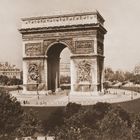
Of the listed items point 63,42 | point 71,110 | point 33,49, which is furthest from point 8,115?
point 33,49

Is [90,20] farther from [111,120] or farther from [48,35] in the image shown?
[111,120]

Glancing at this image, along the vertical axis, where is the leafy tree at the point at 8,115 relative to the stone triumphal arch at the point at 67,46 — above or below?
below

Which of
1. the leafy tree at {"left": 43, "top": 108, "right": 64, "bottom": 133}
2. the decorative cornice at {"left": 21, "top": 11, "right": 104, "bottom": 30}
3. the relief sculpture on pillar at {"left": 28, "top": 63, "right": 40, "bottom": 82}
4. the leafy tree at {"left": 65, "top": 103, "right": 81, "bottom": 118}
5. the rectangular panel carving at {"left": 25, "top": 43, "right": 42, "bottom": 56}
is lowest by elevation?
the leafy tree at {"left": 43, "top": 108, "right": 64, "bottom": 133}

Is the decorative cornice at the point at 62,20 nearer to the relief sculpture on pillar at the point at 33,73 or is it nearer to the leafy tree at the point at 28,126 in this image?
the relief sculpture on pillar at the point at 33,73

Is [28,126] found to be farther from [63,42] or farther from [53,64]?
[53,64]

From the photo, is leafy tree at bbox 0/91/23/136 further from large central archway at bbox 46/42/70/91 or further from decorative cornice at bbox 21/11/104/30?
large central archway at bbox 46/42/70/91

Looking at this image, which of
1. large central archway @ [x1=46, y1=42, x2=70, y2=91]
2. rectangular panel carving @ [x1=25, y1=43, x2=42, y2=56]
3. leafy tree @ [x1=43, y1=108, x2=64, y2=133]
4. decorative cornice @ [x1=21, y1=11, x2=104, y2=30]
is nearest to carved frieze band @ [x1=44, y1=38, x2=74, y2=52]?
large central archway @ [x1=46, y1=42, x2=70, y2=91]

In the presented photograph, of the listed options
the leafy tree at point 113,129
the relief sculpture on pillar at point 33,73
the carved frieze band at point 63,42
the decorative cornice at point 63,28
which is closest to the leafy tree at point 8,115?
the leafy tree at point 113,129
